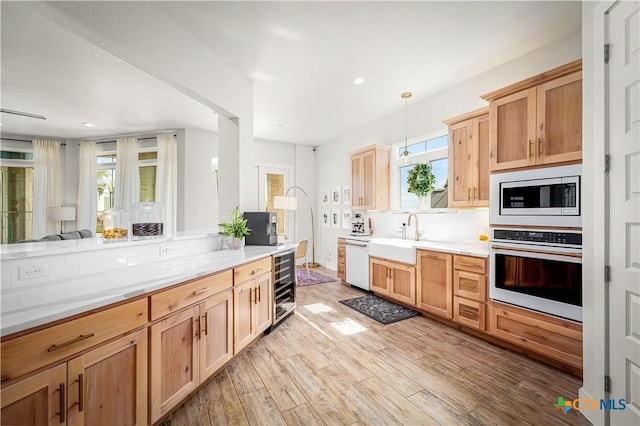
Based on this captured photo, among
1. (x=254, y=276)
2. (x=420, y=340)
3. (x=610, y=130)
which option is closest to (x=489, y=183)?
(x=610, y=130)

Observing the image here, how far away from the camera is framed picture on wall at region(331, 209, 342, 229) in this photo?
6.02m

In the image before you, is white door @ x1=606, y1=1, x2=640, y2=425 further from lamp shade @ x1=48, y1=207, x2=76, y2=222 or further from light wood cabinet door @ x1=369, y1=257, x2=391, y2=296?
lamp shade @ x1=48, y1=207, x2=76, y2=222

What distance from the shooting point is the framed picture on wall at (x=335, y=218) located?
19.8ft

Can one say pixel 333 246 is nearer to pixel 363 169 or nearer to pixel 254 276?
pixel 363 169

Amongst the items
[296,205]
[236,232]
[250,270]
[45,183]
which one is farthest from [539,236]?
[45,183]

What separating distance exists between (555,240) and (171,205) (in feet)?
19.5

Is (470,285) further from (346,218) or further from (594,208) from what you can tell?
(346,218)

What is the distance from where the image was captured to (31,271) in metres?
1.47

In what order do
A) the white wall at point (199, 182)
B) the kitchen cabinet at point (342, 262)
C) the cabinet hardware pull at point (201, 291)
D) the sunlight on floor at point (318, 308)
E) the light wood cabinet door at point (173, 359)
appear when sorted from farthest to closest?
1. the white wall at point (199, 182)
2. the kitchen cabinet at point (342, 262)
3. the sunlight on floor at point (318, 308)
4. the cabinet hardware pull at point (201, 291)
5. the light wood cabinet door at point (173, 359)

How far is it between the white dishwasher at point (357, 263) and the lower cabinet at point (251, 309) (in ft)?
6.16

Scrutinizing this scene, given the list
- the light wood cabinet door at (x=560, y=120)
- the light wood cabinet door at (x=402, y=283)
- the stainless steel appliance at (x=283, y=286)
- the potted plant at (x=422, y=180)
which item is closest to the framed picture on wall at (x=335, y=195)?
the potted plant at (x=422, y=180)

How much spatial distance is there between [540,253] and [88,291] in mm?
3184

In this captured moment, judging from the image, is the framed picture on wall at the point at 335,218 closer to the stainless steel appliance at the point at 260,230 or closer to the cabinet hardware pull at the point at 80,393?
the stainless steel appliance at the point at 260,230

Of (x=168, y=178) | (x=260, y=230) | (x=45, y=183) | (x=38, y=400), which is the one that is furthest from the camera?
(x=45, y=183)
